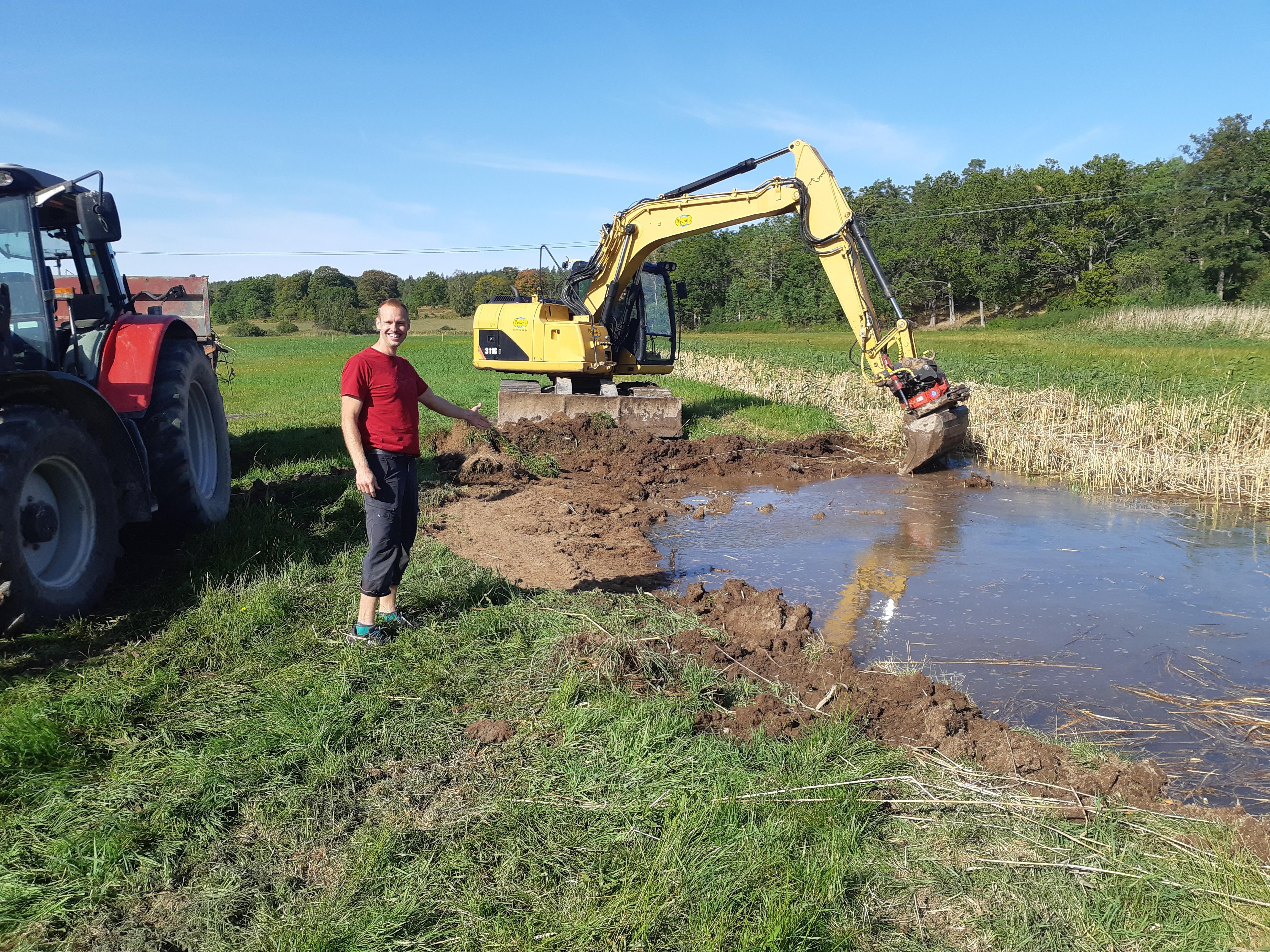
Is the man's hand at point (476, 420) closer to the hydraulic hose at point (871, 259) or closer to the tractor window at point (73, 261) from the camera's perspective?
the tractor window at point (73, 261)

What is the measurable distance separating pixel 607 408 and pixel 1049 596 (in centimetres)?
859

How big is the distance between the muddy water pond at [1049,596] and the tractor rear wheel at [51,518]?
4.09m

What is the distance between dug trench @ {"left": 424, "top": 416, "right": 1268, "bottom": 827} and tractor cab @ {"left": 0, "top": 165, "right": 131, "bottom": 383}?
3074 mm

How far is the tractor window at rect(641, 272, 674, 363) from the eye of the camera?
15422 mm

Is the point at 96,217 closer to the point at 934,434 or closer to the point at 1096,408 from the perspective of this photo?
the point at 934,434

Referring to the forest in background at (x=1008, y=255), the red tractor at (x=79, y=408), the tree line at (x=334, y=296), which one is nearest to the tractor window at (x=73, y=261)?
the red tractor at (x=79, y=408)

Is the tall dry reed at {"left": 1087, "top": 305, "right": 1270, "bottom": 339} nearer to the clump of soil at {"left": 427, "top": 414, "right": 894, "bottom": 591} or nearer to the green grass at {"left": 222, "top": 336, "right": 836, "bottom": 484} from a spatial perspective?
the green grass at {"left": 222, "top": 336, "right": 836, "bottom": 484}

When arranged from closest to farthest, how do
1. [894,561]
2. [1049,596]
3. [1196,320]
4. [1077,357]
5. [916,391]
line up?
[1049,596]
[894,561]
[916,391]
[1077,357]
[1196,320]

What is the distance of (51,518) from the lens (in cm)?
465

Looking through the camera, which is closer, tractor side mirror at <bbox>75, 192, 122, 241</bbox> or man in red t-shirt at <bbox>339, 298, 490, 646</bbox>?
man in red t-shirt at <bbox>339, 298, 490, 646</bbox>

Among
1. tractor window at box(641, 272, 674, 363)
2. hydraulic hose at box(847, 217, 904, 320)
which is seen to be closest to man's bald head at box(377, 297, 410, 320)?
hydraulic hose at box(847, 217, 904, 320)

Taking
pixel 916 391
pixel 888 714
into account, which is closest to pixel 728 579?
pixel 888 714

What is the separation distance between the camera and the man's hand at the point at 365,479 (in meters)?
4.41

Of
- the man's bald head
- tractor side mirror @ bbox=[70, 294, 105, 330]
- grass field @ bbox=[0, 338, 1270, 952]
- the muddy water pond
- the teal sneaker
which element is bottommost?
the muddy water pond
